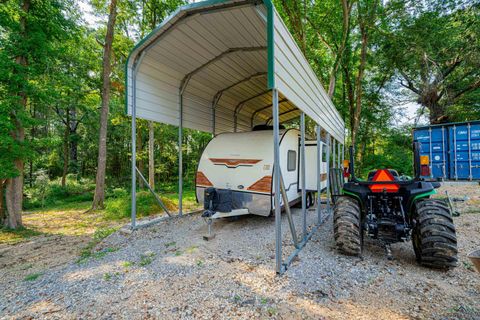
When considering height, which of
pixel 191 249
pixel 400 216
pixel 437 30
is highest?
pixel 437 30

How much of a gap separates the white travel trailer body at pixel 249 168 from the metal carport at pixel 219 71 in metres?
0.89

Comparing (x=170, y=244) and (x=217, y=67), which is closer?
(x=170, y=244)

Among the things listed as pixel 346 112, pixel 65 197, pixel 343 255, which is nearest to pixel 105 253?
pixel 343 255

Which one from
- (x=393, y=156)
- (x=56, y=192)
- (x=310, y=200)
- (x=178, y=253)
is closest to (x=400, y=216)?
(x=178, y=253)

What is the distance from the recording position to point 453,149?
9.11 metres

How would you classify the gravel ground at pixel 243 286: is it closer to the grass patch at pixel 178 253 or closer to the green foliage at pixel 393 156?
the grass patch at pixel 178 253

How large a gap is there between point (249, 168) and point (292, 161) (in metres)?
1.40

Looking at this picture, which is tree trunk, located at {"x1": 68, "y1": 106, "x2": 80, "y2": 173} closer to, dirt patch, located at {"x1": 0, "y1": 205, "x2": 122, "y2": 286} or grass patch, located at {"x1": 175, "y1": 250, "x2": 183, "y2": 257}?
dirt patch, located at {"x1": 0, "y1": 205, "x2": 122, "y2": 286}

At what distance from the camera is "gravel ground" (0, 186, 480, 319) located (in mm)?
2428

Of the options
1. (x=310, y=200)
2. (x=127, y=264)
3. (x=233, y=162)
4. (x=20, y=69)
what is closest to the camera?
(x=127, y=264)

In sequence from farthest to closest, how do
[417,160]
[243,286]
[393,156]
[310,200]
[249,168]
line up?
[393,156] → [310,200] → [249,168] → [417,160] → [243,286]

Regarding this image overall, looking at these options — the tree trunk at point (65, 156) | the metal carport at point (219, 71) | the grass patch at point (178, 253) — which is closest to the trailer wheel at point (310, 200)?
the metal carport at point (219, 71)

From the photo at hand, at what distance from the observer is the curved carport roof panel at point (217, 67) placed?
Result: 141 inches

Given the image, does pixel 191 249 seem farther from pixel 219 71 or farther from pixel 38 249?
pixel 219 71
